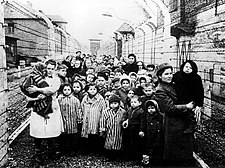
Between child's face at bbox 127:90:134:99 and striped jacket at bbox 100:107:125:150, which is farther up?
child's face at bbox 127:90:134:99

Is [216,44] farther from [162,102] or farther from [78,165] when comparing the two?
[78,165]

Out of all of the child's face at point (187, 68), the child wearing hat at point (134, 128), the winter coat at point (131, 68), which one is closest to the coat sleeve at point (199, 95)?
the child's face at point (187, 68)

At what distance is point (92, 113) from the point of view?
397 centimetres

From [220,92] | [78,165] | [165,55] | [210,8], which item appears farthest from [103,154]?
[210,8]

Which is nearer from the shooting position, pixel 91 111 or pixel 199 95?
pixel 199 95

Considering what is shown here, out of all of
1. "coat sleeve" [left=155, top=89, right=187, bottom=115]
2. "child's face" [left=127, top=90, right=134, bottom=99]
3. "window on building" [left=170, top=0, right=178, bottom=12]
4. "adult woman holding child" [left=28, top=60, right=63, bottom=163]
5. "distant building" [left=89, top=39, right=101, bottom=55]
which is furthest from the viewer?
"distant building" [left=89, top=39, right=101, bottom=55]

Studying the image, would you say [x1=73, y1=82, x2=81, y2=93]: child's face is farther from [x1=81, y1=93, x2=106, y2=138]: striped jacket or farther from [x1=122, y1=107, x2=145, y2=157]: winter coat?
[x1=122, y1=107, x2=145, y2=157]: winter coat

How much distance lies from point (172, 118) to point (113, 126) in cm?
76

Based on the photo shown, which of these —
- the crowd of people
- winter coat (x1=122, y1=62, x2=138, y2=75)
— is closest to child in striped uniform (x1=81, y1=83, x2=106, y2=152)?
the crowd of people

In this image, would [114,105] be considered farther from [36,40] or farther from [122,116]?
[36,40]

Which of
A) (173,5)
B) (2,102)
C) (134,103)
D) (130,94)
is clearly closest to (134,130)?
(134,103)

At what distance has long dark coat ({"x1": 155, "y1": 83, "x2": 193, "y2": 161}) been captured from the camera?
3.27m

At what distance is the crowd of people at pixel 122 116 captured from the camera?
3342mm

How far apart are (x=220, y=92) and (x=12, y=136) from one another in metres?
3.27
